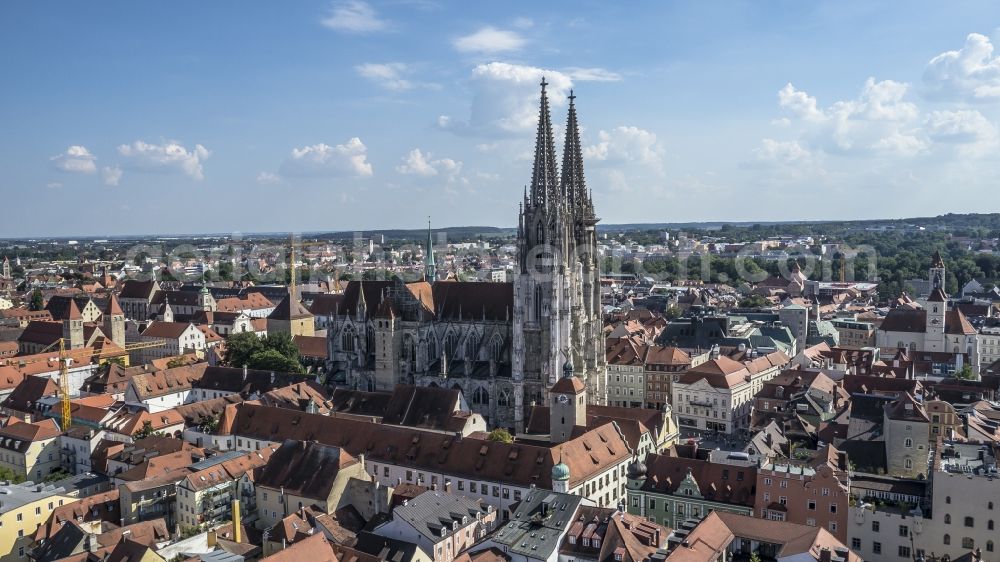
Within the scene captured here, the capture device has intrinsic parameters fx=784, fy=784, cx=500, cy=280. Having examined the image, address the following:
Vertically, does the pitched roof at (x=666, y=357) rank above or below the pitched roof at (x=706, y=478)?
above

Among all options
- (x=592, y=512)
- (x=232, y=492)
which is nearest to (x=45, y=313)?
(x=232, y=492)

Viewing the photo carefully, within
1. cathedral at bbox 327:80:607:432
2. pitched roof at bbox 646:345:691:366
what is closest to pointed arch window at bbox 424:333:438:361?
cathedral at bbox 327:80:607:432

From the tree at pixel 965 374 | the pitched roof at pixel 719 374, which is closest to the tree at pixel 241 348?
the pitched roof at pixel 719 374

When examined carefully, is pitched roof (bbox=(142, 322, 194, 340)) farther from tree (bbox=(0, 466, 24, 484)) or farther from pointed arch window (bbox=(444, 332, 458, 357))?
pointed arch window (bbox=(444, 332, 458, 357))

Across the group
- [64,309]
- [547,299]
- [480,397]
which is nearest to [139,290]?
[64,309]

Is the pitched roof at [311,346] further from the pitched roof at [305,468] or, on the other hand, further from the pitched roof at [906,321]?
the pitched roof at [906,321]

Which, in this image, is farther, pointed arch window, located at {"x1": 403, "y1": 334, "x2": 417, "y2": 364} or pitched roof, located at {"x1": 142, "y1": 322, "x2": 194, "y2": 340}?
pitched roof, located at {"x1": 142, "y1": 322, "x2": 194, "y2": 340}
